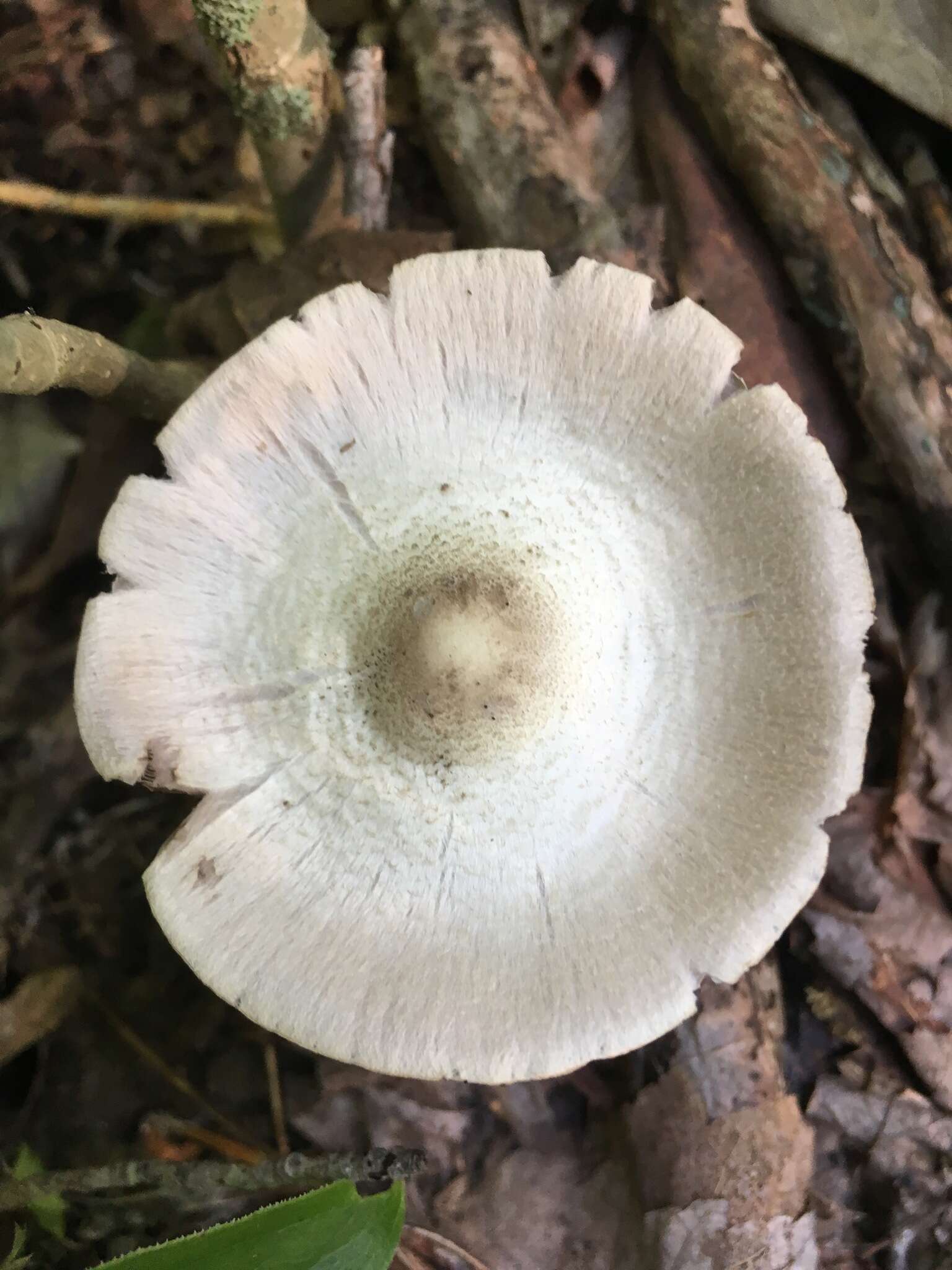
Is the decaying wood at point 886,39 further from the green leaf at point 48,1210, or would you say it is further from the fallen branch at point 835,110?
the green leaf at point 48,1210

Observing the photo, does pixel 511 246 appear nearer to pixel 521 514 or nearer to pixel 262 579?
pixel 521 514

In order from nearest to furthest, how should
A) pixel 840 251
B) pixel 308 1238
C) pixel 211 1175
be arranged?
1. pixel 308 1238
2. pixel 211 1175
3. pixel 840 251

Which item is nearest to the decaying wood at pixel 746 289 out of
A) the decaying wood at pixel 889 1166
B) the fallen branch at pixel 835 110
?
the fallen branch at pixel 835 110

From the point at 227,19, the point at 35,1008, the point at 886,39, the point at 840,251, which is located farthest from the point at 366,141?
the point at 35,1008

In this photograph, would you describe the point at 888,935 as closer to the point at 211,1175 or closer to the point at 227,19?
the point at 211,1175

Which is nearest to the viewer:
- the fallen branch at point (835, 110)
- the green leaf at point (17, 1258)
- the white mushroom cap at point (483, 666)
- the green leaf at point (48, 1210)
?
the white mushroom cap at point (483, 666)
